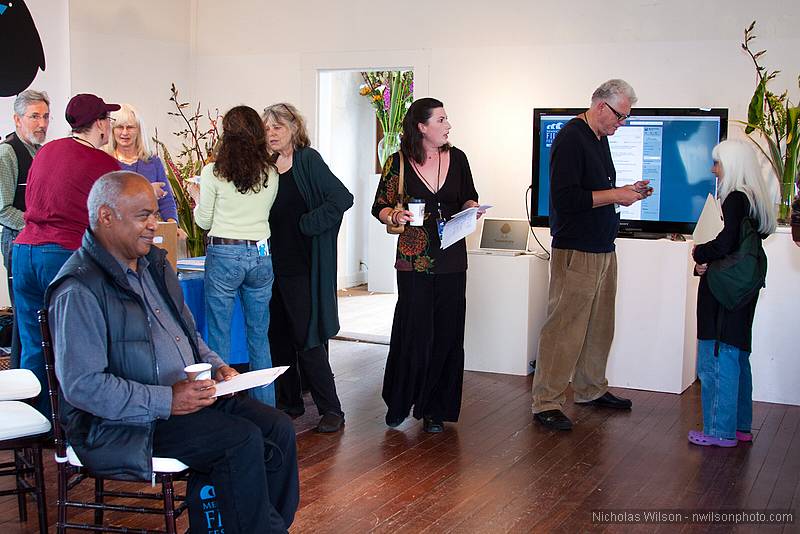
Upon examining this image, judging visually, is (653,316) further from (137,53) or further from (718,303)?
(137,53)

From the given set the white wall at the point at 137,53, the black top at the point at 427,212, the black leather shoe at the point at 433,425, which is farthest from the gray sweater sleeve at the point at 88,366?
the white wall at the point at 137,53

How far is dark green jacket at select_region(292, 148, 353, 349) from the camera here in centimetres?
438

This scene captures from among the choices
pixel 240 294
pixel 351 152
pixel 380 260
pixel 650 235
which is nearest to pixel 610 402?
pixel 650 235

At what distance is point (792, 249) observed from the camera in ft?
16.8

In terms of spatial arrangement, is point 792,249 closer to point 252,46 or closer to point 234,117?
point 234,117

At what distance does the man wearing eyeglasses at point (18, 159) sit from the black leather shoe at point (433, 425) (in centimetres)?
219

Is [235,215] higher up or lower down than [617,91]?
lower down

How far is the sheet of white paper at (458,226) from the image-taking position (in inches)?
165

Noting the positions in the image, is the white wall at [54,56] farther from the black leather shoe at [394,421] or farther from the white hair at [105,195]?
the white hair at [105,195]

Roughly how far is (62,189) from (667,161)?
371cm

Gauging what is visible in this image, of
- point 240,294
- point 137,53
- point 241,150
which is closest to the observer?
point 241,150

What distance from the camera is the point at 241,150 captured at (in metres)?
4.07

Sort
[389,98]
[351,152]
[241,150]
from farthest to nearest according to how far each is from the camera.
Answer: [351,152]
[389,98]
[241,150]

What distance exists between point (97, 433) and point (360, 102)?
7695mm
